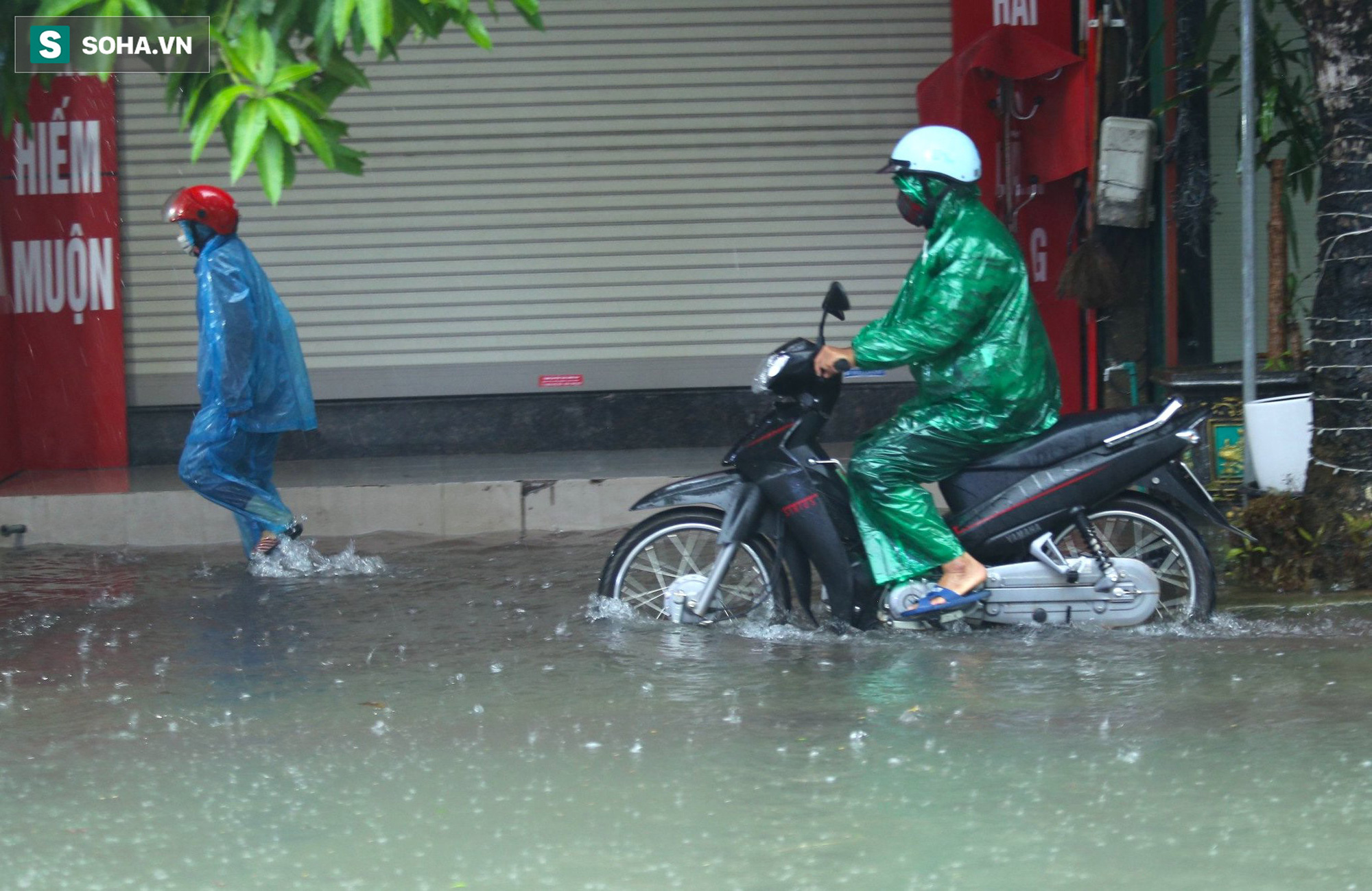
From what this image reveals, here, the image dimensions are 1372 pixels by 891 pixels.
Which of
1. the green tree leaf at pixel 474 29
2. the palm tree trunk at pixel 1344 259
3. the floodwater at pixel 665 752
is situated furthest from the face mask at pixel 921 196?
the green tree leaf at pixel 474 29

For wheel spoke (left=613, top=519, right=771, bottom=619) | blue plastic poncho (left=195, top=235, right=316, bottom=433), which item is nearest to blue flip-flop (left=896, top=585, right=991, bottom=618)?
wheel spoke (left=613, top=519, right=771, bottom=619)

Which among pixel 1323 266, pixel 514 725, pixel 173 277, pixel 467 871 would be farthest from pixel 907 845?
pixel 173 277

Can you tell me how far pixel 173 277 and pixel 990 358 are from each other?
635cm

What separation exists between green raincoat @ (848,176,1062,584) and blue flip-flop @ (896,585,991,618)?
0.09 m

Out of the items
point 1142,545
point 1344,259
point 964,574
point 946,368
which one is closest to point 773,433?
point 946,368

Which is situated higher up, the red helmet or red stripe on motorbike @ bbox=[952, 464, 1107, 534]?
the red helmet

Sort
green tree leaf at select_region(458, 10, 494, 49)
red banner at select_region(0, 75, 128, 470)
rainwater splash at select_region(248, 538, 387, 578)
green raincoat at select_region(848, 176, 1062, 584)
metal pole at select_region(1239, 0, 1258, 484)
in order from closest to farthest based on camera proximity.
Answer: green tree leaf at select_region(458, 10, 494, 49), green raincoat at select_region(848, 176, 1062, 584), metal pole at select_region(1239, 0, 1258, 484), rainwater splash at select_region(248, 538, 387, 578), red banner at select_region(0, 75, 128, 470)

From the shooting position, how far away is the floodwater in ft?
11.7

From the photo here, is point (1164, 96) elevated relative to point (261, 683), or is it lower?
elevated

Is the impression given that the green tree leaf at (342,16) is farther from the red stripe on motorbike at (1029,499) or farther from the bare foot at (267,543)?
the bare foot at (267,543)

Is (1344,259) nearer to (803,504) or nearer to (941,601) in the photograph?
(941,601)

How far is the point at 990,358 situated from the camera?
17.7 feet

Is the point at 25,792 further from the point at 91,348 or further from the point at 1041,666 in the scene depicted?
the point at 91,348

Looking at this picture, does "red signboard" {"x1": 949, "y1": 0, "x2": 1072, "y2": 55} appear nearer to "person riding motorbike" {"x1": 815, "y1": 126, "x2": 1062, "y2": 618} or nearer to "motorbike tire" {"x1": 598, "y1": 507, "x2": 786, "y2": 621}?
"person riding motorbike" {"x1": 815, "y1": 126, "x2": 1062, "y2": 618}
